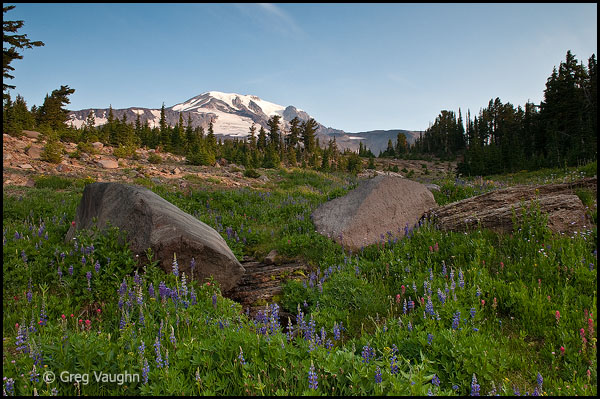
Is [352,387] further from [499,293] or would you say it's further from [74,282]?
[74,282]

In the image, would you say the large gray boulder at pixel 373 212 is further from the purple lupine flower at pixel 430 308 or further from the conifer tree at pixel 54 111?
the conifer tree at pixel 54 111

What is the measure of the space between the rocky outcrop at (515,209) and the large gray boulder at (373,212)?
63 centimetres

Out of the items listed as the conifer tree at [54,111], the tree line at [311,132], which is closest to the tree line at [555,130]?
the tree line at [311,132]

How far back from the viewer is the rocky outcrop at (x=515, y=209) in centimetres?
653

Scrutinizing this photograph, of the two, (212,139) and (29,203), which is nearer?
(29,203)

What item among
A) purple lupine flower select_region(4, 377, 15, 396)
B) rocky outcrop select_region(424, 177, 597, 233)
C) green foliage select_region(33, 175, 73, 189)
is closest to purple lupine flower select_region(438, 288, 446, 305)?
rocky outcrop select_region(424, 177, 597, 233)

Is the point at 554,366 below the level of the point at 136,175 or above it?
below

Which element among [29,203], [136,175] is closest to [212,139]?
[136,175]

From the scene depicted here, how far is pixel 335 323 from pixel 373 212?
5.25 m

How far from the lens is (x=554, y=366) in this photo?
11.1 ft

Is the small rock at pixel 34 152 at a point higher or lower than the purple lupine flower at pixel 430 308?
higher

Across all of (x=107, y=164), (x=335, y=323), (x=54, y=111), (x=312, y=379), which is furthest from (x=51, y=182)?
(x=54, y=111)

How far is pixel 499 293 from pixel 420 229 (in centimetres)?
349

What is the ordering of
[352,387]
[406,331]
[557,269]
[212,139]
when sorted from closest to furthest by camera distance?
[352,387] < [406,331] < [557,269] < [212,139]
